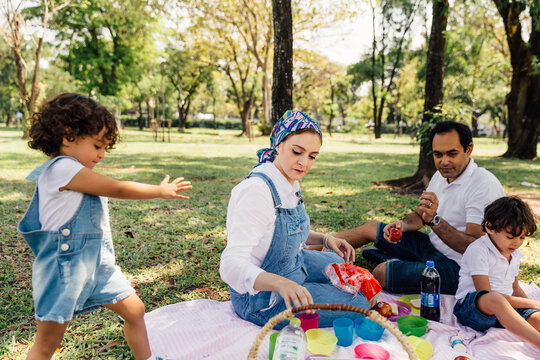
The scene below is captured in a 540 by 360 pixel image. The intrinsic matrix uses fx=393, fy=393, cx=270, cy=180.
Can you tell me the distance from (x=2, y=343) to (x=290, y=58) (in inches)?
195

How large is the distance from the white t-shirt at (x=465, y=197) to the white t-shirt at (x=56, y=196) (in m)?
3.01

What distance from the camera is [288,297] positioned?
6.28 feet

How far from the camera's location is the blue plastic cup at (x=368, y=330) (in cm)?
271

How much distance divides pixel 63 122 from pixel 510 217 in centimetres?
293

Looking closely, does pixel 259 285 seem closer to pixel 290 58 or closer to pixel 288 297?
pixel 288 297

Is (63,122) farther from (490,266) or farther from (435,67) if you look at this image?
(435,67)

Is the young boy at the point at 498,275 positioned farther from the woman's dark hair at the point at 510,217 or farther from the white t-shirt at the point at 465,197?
the white t-shirt at the point at 465,197

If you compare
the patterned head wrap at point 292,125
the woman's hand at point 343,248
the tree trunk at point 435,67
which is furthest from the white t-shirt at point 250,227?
the tree trunk at point 435,67

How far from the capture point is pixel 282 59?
5984mm

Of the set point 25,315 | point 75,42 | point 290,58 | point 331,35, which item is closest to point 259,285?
point 25,315

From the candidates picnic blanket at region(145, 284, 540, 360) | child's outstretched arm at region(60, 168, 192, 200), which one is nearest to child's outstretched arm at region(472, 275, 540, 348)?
picnic blanket at region(145, 284, 540, 360)

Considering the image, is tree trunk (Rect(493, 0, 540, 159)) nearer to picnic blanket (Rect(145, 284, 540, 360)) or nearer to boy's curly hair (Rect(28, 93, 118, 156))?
picnic blanket (Rect(145, 284, 540, 360))

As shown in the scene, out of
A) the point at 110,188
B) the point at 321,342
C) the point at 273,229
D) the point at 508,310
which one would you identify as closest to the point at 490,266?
the point at 508,310

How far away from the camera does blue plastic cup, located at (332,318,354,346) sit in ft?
8.60
